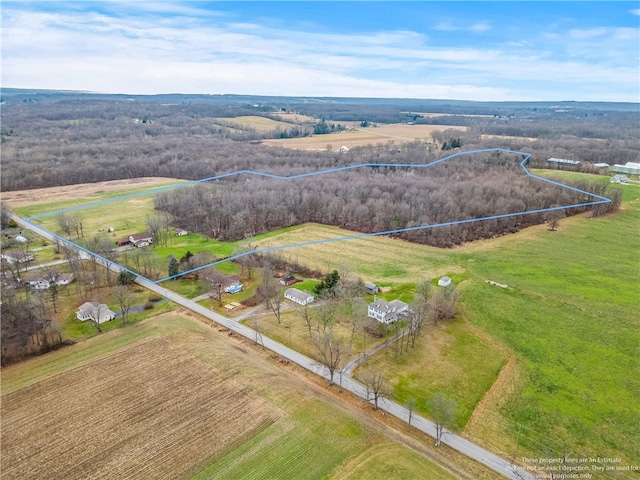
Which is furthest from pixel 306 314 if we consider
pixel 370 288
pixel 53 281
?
pixel 53 281

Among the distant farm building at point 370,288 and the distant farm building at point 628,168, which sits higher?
the distant farm building at point 628,168

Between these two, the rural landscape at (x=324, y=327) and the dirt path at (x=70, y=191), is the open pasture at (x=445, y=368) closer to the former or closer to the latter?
the rural landscape at (x=324, y=327)

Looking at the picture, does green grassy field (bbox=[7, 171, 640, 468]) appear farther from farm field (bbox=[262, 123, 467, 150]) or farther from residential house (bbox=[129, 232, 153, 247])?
farm field (bbox=[262, 123, 467, 150])

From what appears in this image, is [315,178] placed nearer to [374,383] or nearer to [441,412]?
[374,383]

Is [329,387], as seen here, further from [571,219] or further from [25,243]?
[571,219]

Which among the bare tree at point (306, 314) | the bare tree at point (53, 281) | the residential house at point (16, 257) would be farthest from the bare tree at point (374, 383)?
the residential house at point (16, 257)

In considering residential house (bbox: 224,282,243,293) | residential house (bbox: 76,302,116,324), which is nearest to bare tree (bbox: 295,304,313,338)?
residential house (bbox: 224,282,243,293)

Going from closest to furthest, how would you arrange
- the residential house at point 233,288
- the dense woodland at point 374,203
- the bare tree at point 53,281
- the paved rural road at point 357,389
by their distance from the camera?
1. the paved rural road at point 357,389
2. the bare tree at point 53,281
3. the residential house at point 233,288
4. the dense woodland at point 374,203

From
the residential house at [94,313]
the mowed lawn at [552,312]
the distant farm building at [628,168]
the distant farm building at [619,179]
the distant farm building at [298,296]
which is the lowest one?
the residential house at [94,313]
